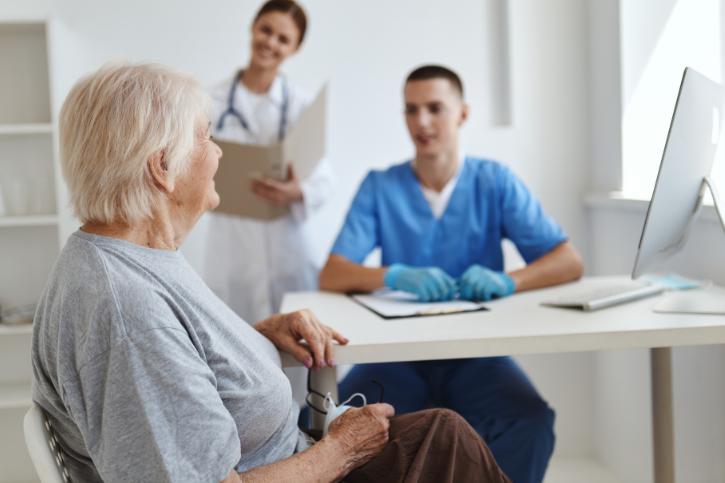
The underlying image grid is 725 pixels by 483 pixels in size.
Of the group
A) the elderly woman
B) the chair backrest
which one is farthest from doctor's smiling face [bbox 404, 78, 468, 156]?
the chair backrest

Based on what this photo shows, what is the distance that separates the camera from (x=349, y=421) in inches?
36.2

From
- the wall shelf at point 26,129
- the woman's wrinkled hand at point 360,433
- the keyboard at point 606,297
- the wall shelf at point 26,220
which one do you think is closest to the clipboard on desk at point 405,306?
the keyboard at point 606,297

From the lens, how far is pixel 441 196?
70.0 inches

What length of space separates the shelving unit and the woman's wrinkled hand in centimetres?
182

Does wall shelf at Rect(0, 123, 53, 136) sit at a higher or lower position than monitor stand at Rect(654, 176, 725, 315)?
higher

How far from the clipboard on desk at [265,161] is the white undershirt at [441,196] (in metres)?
0.41

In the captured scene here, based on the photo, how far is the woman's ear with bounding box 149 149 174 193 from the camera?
0.75 m

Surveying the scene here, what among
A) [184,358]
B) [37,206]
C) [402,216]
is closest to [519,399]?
[402,216]

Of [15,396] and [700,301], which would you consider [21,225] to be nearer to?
[15,396]

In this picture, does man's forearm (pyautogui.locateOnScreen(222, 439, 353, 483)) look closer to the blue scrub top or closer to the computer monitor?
the computer monitor

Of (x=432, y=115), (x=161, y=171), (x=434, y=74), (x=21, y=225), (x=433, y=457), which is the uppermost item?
(x=434, y=74)

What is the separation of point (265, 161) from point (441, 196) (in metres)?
0.57

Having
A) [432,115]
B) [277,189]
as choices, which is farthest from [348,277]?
[432,115]

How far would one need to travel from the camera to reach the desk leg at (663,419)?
134 centimetres
